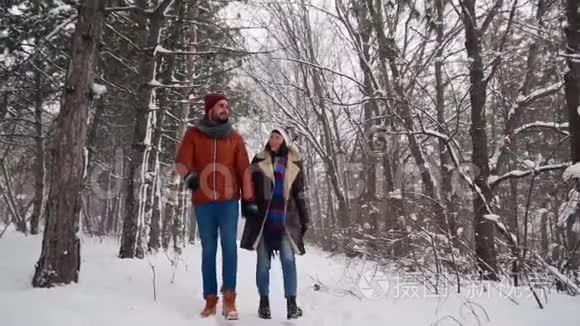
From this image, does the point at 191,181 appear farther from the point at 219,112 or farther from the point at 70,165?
the point at 70,165

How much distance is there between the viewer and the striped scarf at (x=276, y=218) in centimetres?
381

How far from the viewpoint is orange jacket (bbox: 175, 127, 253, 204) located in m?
3.66

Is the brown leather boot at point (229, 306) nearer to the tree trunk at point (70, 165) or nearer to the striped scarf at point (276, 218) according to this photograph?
the striped scarf at point (276, 218)

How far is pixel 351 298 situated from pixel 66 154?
9.61ft

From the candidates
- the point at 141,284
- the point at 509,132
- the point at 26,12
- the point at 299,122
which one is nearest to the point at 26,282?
the point at 141,284

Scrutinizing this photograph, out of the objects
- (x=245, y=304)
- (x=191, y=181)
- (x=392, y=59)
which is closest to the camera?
(x=191, y=181)

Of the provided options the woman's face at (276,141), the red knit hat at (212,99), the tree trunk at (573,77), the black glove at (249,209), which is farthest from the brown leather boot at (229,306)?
the tree trunk at (573,77)

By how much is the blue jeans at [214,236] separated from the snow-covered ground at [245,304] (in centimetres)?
32

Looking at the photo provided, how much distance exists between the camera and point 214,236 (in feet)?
12.2

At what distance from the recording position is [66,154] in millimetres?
3658

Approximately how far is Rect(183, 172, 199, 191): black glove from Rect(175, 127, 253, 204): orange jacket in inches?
1.6

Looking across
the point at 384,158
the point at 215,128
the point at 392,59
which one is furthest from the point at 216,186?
the point at 384,158

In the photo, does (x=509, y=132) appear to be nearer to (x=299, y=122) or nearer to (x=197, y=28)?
(x=197, y=28)

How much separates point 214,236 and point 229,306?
0.60 meters
